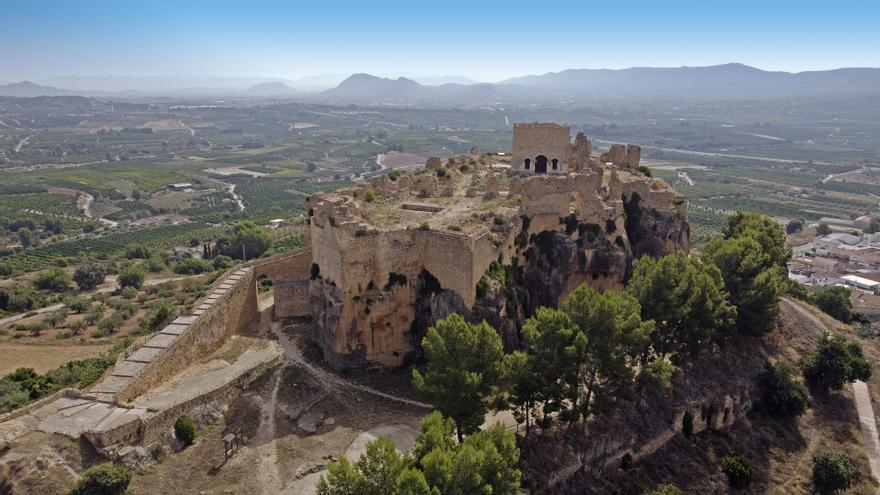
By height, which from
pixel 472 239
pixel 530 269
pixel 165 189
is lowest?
pixel 165 189

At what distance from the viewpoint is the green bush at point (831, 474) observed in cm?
4019

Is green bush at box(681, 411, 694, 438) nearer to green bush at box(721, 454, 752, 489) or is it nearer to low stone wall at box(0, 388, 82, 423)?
green bush at box(721, 454, 752, 489)

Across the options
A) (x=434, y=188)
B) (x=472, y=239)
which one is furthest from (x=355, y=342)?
(x=434, y=188)

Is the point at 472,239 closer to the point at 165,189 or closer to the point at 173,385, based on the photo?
the point at 173,385

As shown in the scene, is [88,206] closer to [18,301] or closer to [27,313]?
[18,301]

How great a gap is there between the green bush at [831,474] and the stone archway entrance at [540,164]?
33157mm

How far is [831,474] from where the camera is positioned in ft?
132

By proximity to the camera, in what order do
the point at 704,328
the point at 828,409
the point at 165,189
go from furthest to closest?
the point at 165,189
the point at 828,409
the point at 704,328

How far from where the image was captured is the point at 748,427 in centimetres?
4528

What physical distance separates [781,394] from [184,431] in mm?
40939

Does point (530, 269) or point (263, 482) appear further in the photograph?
point (530, 269)

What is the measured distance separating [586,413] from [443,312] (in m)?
11.4

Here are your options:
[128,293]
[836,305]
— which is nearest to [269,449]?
[128,293]

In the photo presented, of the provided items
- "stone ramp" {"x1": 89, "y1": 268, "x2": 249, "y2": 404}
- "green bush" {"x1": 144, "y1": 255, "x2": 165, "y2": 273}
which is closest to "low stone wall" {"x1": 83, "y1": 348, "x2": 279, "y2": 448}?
"stone ramp" {"x1": 89, "y1": 268, "x2": 249, "y2": 404}
